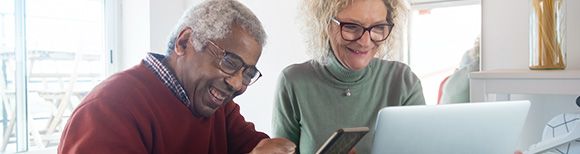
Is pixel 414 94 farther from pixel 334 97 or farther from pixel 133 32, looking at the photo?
pixel 133 32

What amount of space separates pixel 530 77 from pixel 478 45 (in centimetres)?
60

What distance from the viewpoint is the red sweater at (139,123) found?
2.93 feet

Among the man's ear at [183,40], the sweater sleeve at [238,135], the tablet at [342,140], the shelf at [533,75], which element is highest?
the man's ear at [183,40]

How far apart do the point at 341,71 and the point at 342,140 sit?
627mm

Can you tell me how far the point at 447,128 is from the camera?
976mm

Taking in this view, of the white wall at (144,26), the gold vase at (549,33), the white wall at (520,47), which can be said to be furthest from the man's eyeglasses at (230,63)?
the white wall at (144,26)

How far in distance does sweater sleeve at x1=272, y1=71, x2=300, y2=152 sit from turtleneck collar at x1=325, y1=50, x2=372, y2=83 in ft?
0.47

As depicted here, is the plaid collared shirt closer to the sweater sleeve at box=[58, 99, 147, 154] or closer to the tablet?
the sweater sleeve at box=[58, 99, 147, 154]

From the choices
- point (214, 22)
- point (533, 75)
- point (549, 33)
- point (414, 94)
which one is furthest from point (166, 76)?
point (549, 33)

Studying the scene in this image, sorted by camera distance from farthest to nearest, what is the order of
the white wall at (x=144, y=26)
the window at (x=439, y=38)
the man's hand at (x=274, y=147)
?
A: the white wall at (x=144, y=26), the window at (x=439, y=38), the man's hand at (x=274, y=147)

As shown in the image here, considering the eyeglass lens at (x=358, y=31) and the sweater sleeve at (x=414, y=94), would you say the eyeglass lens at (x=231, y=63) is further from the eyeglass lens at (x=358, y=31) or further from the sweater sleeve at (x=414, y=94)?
the sweater sleeve at (x=414, y=94)

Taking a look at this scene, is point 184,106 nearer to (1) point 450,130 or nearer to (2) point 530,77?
(1) point 450,130

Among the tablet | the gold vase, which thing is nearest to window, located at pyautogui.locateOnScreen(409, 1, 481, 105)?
the gold vase

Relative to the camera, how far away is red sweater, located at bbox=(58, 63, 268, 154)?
2.93 ft
